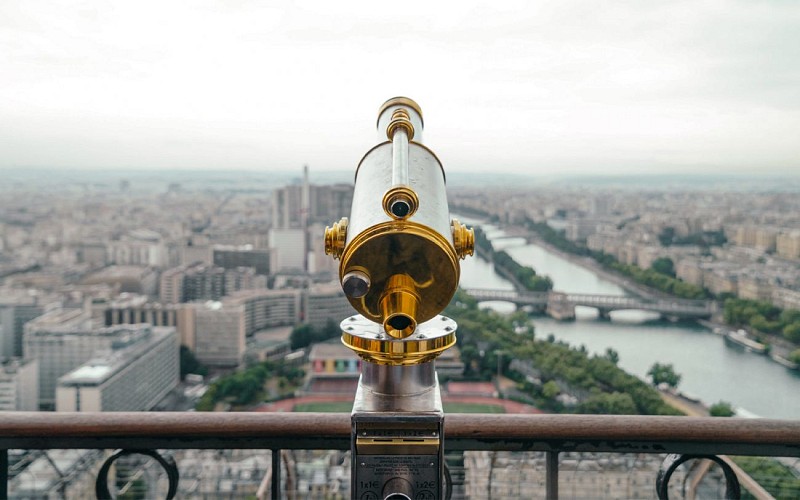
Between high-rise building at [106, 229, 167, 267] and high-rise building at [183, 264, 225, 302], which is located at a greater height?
high-rise building at [106, 229, 167, 267]

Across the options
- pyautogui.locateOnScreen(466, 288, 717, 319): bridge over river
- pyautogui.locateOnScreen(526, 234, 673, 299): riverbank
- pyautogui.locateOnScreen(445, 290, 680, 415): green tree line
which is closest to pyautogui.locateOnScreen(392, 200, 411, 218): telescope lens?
pyautogui.locateOnScreen(445, 290, 680, 415): green tree line

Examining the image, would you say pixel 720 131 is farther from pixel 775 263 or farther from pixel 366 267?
pixel 366 267

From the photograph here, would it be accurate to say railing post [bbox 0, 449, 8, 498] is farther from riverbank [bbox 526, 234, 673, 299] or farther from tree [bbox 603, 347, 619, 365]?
riverbank [bbox 526, 234, 673, 299]

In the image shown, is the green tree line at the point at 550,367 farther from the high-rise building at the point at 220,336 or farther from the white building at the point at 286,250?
the white building at the point at 286,250

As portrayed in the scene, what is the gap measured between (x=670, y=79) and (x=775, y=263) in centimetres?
244

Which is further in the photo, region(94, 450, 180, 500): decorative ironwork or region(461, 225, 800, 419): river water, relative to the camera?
region(461, 225, 800, 419): river water

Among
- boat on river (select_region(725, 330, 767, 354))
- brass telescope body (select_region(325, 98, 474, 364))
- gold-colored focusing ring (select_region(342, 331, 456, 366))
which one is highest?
brass telescope body (select_region(325, 98, 474, 364))

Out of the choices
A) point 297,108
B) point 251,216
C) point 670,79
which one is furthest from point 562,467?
point 251,216

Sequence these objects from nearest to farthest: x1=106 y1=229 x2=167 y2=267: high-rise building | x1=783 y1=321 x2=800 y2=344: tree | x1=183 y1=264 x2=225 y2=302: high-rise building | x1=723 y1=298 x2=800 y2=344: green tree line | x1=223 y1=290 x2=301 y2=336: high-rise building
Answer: x1=783 y1=321 x2=800 y2=344: tree < x1=723 y1=298 x2=800 y2=344: green tree line < x1=223 y1=290 x2=301 y2=336: high-rise building < x1=183 y1=264 x2=225 y2=302: high-rise building < x1=106 y1=229 x2=167 y2=267: high-rise building

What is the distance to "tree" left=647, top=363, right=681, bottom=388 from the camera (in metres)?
5.40

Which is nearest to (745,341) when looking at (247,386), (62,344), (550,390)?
(550,390)

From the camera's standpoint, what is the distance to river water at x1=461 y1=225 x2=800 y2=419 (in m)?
4.93

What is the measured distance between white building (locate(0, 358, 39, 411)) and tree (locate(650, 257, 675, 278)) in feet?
23.6

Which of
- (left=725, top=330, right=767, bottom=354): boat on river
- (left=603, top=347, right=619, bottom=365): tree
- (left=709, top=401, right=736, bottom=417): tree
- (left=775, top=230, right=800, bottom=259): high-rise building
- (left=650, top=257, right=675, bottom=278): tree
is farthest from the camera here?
(left=650, top=257, right=675, bottom=278): tree
